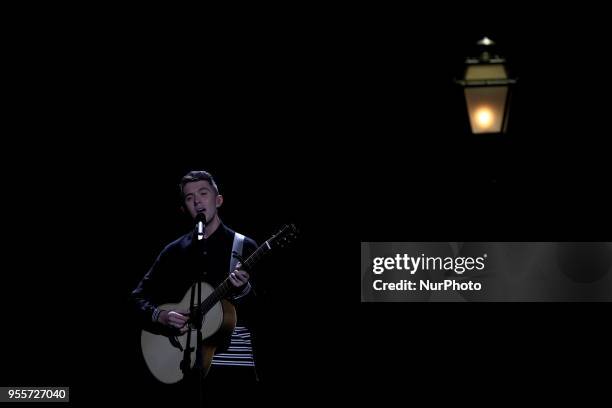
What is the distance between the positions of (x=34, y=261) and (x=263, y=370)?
2547mm

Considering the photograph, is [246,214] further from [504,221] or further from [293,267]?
[504,221]

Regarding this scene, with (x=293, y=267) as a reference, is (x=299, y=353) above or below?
below

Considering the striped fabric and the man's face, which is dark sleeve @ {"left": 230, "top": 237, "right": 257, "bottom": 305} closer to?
the striped fabric

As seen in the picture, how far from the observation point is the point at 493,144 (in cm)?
661

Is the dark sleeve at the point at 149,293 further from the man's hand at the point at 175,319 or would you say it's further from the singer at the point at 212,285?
the man's hand at the point at 175,319

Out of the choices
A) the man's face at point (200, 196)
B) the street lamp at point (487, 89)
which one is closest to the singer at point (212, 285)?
the man's face at point (200, 196)

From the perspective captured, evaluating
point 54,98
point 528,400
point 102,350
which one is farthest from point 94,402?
point 528,400

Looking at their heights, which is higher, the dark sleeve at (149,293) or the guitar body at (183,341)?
the dark sleeve at (149,293)

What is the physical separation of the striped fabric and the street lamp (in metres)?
2.64

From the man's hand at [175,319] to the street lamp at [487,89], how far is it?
2.78 meters

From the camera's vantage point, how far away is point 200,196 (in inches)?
324

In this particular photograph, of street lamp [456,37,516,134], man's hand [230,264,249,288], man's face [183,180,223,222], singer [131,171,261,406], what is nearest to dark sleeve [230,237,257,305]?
singer [131,171,261,406]

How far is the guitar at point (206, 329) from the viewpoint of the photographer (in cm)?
744

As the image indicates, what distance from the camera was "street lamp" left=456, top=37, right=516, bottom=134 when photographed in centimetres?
639
